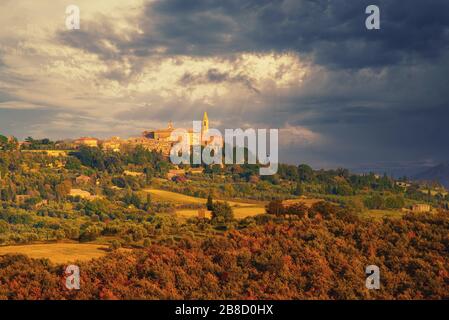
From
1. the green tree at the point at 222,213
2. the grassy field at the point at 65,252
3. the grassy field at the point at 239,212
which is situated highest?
the green tree at the point at 222,213

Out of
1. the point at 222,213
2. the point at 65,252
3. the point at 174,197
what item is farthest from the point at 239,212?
the point at 65,252

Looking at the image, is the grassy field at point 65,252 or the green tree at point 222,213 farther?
the green tree at point 222,213

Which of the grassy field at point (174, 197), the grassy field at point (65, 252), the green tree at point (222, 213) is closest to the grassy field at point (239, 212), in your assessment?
the grassy field at point (174, 197)

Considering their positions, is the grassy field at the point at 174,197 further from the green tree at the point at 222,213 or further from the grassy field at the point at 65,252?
the grassy field at the point at 65,252

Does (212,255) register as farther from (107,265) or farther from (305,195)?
(305,195)

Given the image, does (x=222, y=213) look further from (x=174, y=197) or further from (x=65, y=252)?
(x=174, y=197)

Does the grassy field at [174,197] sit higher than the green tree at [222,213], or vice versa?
the green tree at [222,213]

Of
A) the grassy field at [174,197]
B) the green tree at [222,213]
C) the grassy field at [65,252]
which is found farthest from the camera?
the grassy field at [174,197]

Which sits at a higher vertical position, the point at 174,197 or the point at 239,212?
the point at 174,197

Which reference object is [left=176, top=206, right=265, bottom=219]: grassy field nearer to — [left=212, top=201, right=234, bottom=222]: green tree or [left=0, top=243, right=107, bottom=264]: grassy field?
[left=212, top=201, right=234, bottom=222]: green tree
